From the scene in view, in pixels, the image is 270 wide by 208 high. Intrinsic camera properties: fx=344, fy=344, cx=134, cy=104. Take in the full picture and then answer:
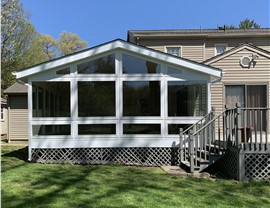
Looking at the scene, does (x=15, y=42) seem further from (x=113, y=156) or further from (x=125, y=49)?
(x=113, y=156)

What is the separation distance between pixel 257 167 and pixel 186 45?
9.67 metres

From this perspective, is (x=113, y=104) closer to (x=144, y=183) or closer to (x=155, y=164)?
(x=155, y=164)

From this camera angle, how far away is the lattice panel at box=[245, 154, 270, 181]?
771 cm

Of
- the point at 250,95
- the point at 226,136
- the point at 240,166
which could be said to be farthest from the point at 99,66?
the point at 250,95

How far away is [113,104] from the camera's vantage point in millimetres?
9773

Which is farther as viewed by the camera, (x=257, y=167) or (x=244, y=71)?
(x=244, y=71)

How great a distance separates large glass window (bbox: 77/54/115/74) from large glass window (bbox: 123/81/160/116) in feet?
2.07

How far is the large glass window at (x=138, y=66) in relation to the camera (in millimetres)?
9844

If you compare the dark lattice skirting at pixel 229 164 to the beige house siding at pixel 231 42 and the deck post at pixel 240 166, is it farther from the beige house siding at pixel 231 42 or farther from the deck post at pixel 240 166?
the beige house siding at pixel 231 42

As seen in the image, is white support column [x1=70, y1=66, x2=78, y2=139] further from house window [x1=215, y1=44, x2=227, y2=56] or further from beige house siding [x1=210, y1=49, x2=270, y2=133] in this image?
house window [x1=215, y1=44, x2=227, y2=56]

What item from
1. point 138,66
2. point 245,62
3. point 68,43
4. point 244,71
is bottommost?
point 138,66

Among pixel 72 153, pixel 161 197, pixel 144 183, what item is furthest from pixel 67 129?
pixel 161 197

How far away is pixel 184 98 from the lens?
978 centimetres

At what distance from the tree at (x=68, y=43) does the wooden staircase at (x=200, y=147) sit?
121 ft
